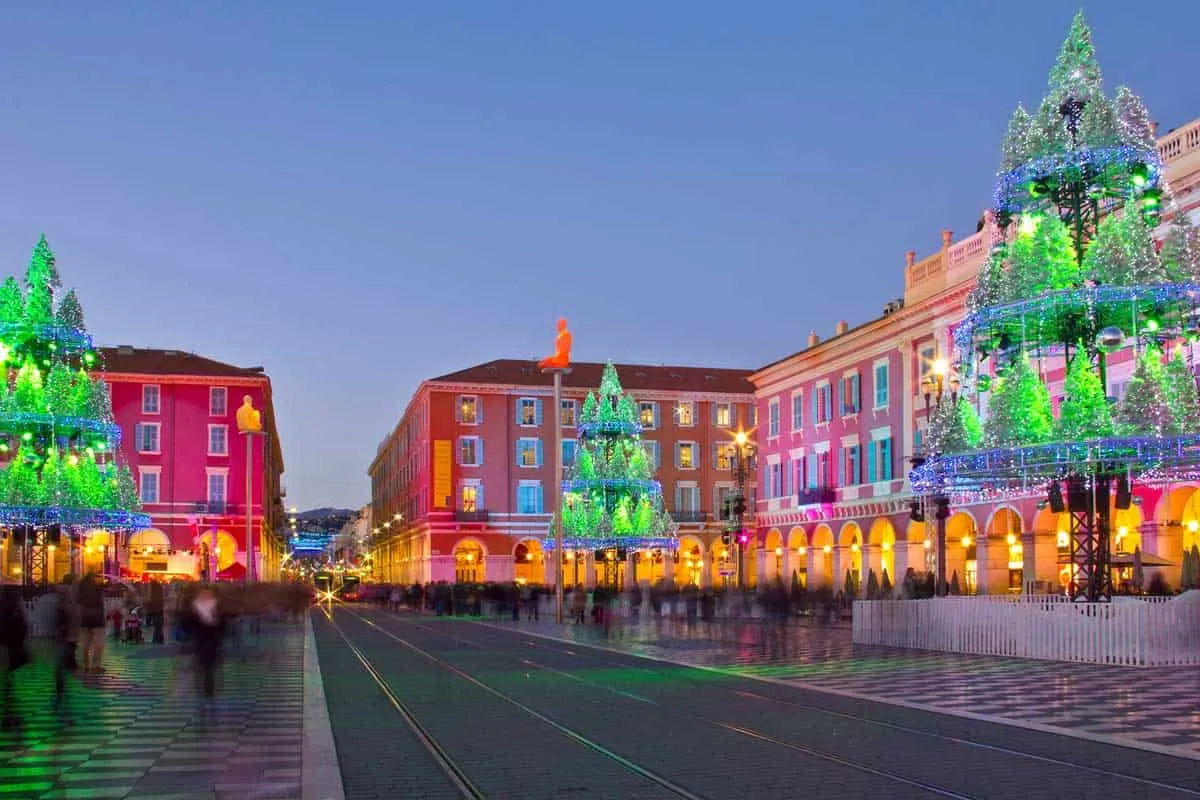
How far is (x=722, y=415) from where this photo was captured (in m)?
103

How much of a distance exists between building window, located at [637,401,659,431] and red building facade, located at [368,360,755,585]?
0.25ft

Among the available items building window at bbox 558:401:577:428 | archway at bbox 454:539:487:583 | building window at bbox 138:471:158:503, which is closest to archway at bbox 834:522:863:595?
archway at bbox 454:539:487:583

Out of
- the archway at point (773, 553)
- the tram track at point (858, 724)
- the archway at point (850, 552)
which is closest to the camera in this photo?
the tram track at point (858, 724)

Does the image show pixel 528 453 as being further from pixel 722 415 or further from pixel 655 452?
pixel 722 415

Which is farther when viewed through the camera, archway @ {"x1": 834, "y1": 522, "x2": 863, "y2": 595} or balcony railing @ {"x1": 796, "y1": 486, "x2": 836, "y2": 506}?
balcony railing @ {"x1": 796, "y1": 486, "x2": 836, "y2": 506}

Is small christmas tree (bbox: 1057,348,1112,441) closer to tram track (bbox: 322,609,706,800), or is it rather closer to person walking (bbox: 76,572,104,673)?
tram track (bbox: 322,609,706,800)

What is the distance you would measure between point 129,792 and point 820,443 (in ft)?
180

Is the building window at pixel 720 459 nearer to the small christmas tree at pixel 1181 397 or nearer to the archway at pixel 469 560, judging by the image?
the archway at pixel 469 560

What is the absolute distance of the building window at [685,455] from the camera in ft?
334

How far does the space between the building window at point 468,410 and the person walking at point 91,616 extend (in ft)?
233

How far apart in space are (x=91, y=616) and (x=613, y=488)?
33855 millimetres

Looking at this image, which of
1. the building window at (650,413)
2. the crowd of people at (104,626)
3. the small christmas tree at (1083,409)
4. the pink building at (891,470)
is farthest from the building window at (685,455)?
the small christmas tree at (1083,409)

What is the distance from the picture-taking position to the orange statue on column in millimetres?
55906

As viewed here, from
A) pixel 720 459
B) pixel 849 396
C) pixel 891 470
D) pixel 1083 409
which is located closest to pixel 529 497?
pixel 720 459
